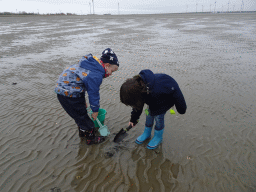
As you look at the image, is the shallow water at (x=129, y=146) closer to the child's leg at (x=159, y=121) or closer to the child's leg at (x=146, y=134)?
the child's leg at (x=146, y=134)

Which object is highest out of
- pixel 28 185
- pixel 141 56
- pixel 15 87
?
pixel 141 56

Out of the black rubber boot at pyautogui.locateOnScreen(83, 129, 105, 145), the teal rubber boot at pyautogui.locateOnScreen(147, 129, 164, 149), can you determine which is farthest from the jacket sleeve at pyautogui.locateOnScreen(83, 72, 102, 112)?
the teal rubber boot at pyautogui.locateOnScreen(147, 129, 164, 149)

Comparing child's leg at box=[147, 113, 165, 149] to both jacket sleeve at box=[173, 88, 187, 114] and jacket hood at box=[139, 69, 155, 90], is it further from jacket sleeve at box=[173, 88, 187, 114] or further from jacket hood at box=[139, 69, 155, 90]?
jacket hood at box=[139, 69, 155, 90]

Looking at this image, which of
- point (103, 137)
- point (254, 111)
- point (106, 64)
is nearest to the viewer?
point (106, 64)

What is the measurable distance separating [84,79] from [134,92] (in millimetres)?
934

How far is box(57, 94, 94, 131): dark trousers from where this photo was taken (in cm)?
265

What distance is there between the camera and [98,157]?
2941mm

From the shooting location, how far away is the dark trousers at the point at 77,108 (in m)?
2.65

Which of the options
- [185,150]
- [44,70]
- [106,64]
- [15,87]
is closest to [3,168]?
[106,64]

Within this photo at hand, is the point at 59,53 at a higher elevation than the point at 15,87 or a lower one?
higher

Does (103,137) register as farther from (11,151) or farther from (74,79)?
(11,151)

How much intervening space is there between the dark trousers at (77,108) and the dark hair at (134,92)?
105 cm

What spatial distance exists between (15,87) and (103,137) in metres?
4.24

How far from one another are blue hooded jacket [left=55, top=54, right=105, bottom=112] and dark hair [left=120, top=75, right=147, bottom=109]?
69 cm
